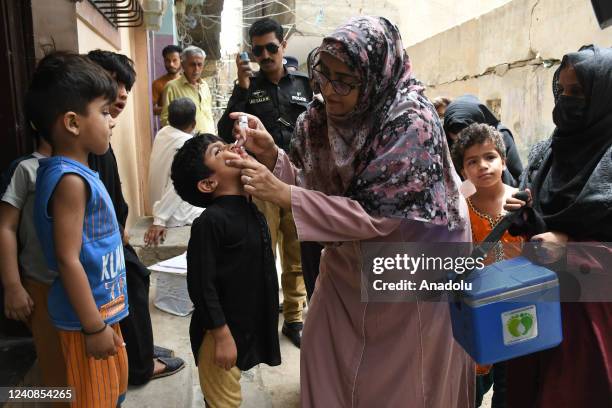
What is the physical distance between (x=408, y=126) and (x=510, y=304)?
2.03 ft

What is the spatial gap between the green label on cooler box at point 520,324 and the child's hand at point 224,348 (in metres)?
0.89

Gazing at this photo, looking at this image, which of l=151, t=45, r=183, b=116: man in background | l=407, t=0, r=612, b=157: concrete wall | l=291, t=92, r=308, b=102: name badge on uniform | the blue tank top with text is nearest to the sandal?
the blue tank top with text

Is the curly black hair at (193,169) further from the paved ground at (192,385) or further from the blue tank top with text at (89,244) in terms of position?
the paved ground at (192,385)

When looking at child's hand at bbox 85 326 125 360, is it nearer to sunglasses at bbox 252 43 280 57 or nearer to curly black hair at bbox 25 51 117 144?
curly black hair at bbox 25 51 117 144

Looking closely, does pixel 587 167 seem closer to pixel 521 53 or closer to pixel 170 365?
pixel 170 365

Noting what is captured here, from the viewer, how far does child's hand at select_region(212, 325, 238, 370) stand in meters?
1.74

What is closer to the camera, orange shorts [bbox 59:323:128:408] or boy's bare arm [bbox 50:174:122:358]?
boy's bare arm [bbox 50:174:122:358]

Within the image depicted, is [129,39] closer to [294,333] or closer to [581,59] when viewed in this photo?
[294,333]

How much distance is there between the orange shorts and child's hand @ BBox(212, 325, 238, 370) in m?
0.35

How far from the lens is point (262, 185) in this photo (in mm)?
1434

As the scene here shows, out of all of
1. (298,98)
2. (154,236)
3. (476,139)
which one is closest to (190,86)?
(298,98)

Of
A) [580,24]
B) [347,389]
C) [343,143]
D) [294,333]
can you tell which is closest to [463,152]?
[343,143]

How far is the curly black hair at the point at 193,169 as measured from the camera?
1.81 metres

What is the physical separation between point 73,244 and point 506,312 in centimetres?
131
